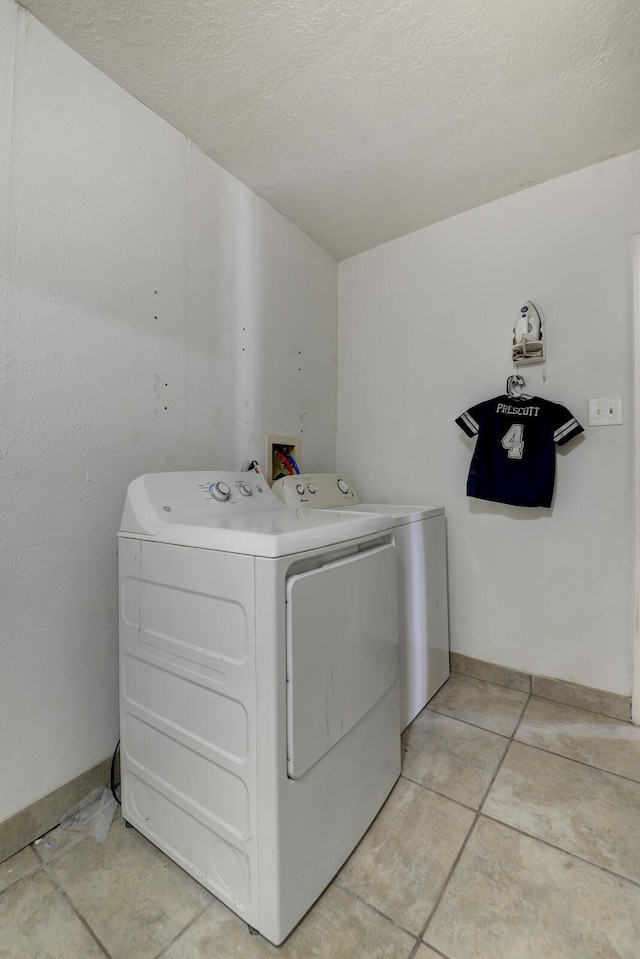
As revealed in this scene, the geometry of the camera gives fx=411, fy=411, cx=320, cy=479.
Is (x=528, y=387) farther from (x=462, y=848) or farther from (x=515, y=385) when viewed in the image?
(x=462, y=848)

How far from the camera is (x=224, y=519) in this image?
1.18 meters

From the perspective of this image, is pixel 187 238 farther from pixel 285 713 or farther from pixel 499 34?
pixel 285 713

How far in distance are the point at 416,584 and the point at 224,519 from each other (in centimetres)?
92

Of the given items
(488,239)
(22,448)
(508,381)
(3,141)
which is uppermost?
(488,239)

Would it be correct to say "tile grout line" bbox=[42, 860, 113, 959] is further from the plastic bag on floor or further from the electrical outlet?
the electrical outlet

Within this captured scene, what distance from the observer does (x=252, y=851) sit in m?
0.88

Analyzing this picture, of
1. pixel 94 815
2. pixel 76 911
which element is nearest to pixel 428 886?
pixel 76 911

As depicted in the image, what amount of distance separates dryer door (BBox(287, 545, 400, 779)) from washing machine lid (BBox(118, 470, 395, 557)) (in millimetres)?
81

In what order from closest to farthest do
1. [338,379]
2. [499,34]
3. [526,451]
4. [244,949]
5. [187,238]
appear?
[244,949] < [499,34] < [187,238] < [526,451] < [338,379]

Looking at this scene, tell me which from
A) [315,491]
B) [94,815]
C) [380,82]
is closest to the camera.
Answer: [94,815]

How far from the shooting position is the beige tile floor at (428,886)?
2.82 ft

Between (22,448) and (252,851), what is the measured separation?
114cm

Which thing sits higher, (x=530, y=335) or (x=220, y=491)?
(x=530, y=335)

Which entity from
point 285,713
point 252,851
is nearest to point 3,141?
point 285,713
